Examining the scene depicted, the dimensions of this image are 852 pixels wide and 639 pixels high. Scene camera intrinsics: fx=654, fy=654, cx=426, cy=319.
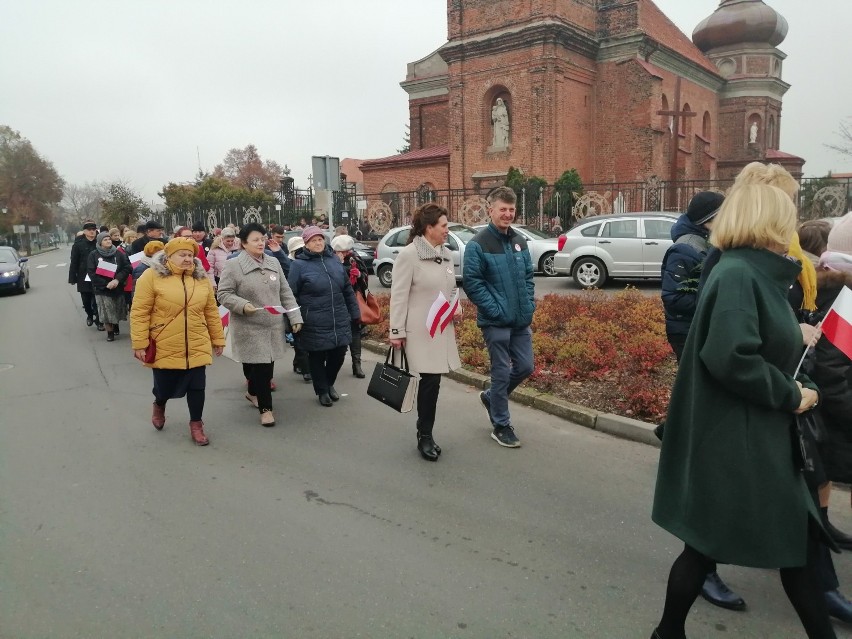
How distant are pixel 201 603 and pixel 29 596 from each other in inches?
36.1

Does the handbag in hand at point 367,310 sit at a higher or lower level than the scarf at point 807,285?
lower

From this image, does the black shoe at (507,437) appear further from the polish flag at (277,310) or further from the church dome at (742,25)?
the church dome at (742,25)

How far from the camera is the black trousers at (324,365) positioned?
22.3ft

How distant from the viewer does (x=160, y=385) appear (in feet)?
19.0

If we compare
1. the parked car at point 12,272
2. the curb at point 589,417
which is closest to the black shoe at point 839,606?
the curb at point 589,417

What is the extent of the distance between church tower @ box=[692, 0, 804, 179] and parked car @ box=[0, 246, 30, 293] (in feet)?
128

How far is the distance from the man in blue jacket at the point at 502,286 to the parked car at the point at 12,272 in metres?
19.8

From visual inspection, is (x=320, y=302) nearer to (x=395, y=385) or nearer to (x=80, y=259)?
(x=395, y=385)

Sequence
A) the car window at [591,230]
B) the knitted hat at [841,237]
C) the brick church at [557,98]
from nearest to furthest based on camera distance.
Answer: the knitted hat at [841,237] < the car window at [591,230] < the brick church at [557,98]

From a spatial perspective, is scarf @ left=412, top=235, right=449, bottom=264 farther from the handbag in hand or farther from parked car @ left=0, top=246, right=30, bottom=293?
parked car @ left=0, top=246, right=30, bottom=293

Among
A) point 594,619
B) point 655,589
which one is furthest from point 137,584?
point 655,589

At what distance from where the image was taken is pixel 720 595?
10.3 feet

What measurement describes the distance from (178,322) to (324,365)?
1747 millimetres

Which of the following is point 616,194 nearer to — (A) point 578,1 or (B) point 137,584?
(A) point 578,1
